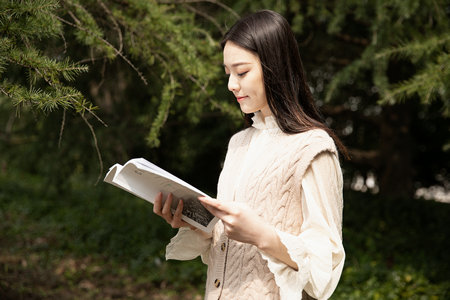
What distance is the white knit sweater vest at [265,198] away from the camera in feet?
4.79

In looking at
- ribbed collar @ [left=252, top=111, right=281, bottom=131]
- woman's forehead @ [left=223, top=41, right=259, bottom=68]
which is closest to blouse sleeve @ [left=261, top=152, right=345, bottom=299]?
ribbed collar @ [left=252, top=111, right=281, bottom=131]

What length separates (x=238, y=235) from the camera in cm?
135

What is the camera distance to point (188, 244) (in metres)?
1.77

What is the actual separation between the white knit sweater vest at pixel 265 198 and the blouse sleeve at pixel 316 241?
41 mm

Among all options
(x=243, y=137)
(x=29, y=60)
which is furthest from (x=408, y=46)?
(x=29, y=60)

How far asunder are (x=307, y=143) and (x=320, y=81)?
4.96m

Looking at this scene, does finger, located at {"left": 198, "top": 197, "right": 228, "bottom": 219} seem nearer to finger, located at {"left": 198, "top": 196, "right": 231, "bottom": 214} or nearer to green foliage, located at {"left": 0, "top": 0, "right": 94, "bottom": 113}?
finger, located at {"left": 198, "top": 196, "right": 231, "bottom": 214}

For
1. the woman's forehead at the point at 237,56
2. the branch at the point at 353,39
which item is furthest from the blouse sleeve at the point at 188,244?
the branch at the point at 353,39

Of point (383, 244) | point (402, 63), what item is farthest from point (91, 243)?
point (402, 63)

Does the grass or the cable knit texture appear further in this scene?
the grass

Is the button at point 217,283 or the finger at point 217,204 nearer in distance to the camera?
the finger at point 217,204

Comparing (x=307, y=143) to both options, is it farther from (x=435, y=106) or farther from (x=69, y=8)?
(x=435, y=106)

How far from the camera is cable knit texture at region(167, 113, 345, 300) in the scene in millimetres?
1363

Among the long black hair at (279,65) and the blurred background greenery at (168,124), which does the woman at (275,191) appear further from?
the blurred background greenery at (168,124)
